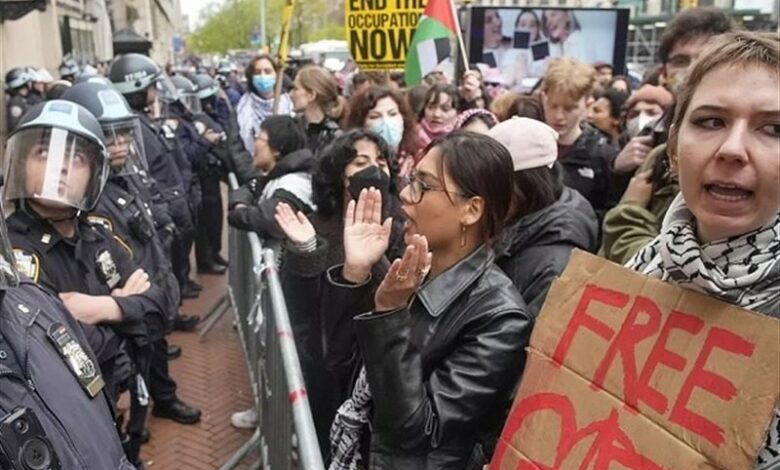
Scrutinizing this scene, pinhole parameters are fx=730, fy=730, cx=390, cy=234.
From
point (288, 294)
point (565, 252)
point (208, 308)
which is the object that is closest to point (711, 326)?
point (565, 252)

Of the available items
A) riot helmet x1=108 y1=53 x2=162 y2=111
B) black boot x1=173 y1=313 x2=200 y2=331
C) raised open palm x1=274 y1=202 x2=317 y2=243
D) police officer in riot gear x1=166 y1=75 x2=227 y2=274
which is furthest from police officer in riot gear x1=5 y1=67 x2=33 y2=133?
raised open palm x1=274 y1=202 x2=317 y2=243

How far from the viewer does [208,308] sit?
679cm

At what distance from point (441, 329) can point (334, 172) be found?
146 cm

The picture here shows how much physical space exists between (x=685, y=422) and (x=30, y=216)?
7.45 feet

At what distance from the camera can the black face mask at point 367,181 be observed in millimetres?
2975

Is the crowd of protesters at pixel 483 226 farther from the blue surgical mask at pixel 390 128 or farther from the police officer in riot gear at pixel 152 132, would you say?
the police officer in riot gear at pixel 152 132

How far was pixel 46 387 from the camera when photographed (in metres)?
1.50

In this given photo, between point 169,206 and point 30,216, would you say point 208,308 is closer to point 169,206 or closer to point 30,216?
point 169,206

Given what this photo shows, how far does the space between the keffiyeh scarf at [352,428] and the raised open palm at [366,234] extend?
0.35 meters

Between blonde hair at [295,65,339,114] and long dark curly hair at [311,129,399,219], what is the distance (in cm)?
210

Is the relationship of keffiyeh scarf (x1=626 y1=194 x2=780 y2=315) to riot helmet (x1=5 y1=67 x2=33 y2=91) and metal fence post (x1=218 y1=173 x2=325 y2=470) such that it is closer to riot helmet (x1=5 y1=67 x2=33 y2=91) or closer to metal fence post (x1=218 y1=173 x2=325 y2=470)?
metal fence post (x1=218 y1=173 x2=325 y2=470)

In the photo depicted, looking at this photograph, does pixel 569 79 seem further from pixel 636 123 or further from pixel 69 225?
pixel 69 225

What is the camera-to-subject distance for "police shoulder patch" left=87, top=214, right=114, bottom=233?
3092 millimetres

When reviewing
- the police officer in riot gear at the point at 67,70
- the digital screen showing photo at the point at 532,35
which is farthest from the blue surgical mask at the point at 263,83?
the police officer in riot gear at the point at 67,70
